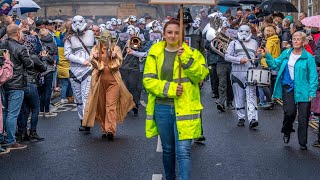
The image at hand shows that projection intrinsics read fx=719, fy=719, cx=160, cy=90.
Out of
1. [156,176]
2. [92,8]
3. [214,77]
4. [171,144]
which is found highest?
[92,8]

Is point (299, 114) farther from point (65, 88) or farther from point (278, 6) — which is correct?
point (278, 6)

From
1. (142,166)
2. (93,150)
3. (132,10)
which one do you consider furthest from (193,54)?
(132,10)

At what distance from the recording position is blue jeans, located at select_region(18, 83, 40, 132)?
1167 centimetres

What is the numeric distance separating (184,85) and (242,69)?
5803mm

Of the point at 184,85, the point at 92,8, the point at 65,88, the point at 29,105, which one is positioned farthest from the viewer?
the point at 92,8

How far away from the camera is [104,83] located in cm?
1239

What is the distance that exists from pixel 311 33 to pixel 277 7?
5919 mm

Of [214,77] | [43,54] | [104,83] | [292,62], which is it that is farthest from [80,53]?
[214,77]

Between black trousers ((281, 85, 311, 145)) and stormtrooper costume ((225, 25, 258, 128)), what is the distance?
6.29 ft

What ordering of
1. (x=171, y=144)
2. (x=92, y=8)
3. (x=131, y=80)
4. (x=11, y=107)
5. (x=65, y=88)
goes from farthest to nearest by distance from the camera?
(x=92, y=8) < (x=65, y=88) < (x=131, y=80) < (x=11, y=107) < (x=171, y=144)

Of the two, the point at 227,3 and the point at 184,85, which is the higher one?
the point at 227,3

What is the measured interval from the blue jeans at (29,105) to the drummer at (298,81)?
3755mm

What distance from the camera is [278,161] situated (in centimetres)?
978

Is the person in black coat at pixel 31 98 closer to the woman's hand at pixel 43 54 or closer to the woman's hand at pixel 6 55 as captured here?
the woman's hand at pixel 6 55
